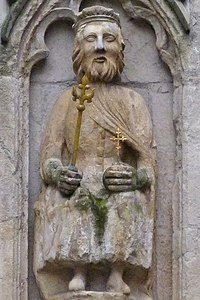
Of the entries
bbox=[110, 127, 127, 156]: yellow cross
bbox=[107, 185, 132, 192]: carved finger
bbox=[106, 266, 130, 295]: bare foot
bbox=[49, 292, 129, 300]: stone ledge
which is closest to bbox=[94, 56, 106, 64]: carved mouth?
bbox=[110, 127, 127, 156]: yellow cross

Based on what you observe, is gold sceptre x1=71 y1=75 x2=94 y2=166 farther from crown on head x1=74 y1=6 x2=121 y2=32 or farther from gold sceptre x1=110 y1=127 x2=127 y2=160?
crown on head x1=74 y1=6 x2=121 y2=32

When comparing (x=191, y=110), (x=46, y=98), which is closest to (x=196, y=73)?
(x=191, y=110)

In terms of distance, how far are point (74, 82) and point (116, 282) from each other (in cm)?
109

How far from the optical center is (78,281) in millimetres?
8375

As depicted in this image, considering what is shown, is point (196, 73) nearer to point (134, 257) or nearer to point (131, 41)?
point (131, 41)

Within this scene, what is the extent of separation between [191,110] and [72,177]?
70 cm

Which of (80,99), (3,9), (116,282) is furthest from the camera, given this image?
(3,9)

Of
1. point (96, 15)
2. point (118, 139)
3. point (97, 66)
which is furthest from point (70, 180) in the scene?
point (96, 15)

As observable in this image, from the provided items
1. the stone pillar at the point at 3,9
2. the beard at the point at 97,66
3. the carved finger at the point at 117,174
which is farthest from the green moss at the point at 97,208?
the stone pillar at the point at 3,9

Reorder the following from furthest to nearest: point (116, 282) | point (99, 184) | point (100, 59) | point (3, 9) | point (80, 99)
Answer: point (3, 9) → point (100, 59) → point (99, 184) → point (116, 282) → point (80, 99)

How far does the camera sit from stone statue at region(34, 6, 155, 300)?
8.36m

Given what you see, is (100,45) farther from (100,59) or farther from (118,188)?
(118,188)

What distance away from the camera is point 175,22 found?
876 centimetres

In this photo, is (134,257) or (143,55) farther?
(143,55)
